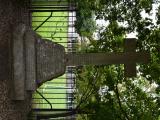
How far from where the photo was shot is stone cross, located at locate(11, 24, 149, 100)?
7746 millimetres

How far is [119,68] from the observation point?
10.4m

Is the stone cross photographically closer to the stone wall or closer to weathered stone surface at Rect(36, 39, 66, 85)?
weathered stone surface at Rect(36, 39, 66, 85)

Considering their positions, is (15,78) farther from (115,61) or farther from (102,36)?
(102,36)

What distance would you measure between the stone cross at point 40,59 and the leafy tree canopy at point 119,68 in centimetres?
147

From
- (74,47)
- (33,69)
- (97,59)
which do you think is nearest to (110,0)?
(74,47)

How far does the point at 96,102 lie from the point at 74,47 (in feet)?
6.25

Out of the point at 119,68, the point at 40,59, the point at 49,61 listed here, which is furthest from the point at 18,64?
the point at 119,68

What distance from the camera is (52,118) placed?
10562mm

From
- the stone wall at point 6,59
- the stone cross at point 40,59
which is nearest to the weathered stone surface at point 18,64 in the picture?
the stone cross at point 40,59

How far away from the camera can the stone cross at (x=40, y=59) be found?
7.75 meters

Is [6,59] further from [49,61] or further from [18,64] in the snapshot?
[49,61]

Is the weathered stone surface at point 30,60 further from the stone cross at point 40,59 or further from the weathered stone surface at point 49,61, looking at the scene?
the weathered stone surface at point 49,61

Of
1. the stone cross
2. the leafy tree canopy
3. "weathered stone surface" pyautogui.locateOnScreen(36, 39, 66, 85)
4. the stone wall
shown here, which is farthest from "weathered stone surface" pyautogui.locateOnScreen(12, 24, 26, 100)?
the leafy tree canopy

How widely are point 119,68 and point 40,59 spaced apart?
122 inches
